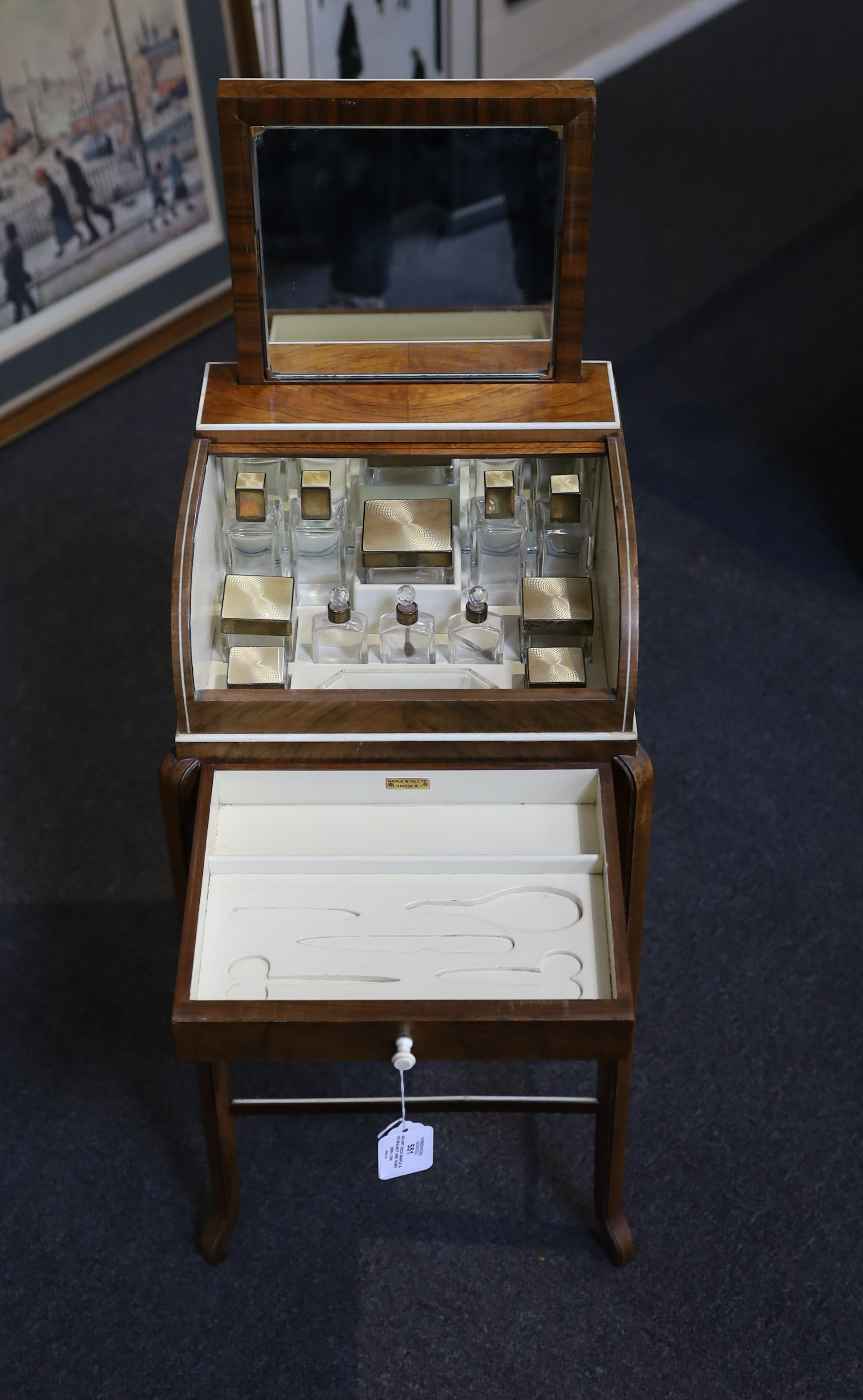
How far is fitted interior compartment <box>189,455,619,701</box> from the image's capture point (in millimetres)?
1805

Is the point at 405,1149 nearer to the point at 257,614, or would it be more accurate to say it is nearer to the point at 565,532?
the point at 257,614

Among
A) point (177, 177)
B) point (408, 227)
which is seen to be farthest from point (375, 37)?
point (408, 227)

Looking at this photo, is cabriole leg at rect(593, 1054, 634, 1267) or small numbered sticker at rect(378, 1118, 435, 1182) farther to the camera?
cabriole leg at rect(593, 1054, 634, 1267)

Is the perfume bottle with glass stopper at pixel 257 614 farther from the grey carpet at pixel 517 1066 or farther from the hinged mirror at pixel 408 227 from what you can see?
the grey carpet at pixel 517 1066

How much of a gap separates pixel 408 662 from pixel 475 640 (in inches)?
3.9

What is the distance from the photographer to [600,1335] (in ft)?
6.64

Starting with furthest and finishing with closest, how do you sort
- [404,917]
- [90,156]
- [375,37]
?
[375,37] < [90,156] < [404,917]

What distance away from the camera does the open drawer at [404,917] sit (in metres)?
1.54

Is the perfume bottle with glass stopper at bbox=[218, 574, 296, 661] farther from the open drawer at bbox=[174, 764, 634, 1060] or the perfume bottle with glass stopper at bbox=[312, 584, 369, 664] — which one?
the open drawer at bbox=[174, 764, 634, 1060]

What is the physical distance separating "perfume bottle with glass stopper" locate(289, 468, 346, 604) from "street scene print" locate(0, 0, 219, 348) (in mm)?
1698

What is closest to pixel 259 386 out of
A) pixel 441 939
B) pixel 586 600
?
pixel 586 600

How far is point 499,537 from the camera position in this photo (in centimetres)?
196

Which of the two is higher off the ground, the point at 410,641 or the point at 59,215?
the point at 59,215

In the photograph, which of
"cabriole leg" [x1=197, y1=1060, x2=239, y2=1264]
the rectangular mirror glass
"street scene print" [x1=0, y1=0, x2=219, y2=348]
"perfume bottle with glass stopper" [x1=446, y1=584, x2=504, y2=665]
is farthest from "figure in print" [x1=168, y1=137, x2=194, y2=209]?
"cabriole leg" [x1=197, y1=1060, x2=239, y2=1264]
